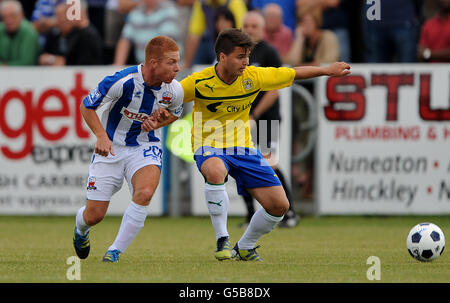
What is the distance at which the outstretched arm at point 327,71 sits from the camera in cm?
820

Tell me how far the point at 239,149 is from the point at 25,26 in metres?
7.61

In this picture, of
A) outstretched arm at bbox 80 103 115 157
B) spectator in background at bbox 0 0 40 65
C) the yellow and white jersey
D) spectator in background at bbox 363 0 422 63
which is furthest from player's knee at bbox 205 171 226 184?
spectator in background at bbox 0 0 40 65

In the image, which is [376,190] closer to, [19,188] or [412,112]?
[412,112]

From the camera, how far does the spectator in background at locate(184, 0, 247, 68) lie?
47.0 feet


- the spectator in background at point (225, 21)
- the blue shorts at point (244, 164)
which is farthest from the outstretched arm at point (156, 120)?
the spectator in background at point (225, 21)

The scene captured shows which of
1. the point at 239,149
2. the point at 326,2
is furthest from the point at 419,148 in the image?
the point at 239,149

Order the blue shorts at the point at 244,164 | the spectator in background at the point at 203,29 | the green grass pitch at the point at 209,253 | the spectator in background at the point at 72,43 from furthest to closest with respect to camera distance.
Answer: the spectator in background at the point at 72,43, the spectator in background at the point at 203,29, the blue shorts at the point at 244,164, the green grass pitch at the point at 209,253

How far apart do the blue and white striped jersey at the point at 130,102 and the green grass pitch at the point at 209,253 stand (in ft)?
3.61

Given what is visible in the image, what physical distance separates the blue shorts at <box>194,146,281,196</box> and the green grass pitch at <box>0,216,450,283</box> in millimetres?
704

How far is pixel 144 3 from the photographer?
1489cm

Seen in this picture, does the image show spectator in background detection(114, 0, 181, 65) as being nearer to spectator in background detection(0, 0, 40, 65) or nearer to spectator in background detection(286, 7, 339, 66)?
spectator in background detection(0, 0, 40, 65)

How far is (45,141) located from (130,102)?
19.7 ft

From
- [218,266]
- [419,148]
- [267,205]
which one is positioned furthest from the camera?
[419,148]

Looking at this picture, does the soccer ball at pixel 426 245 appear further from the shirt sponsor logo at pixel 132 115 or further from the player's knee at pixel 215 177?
the shirt sponsor logo at pixel 132 115
